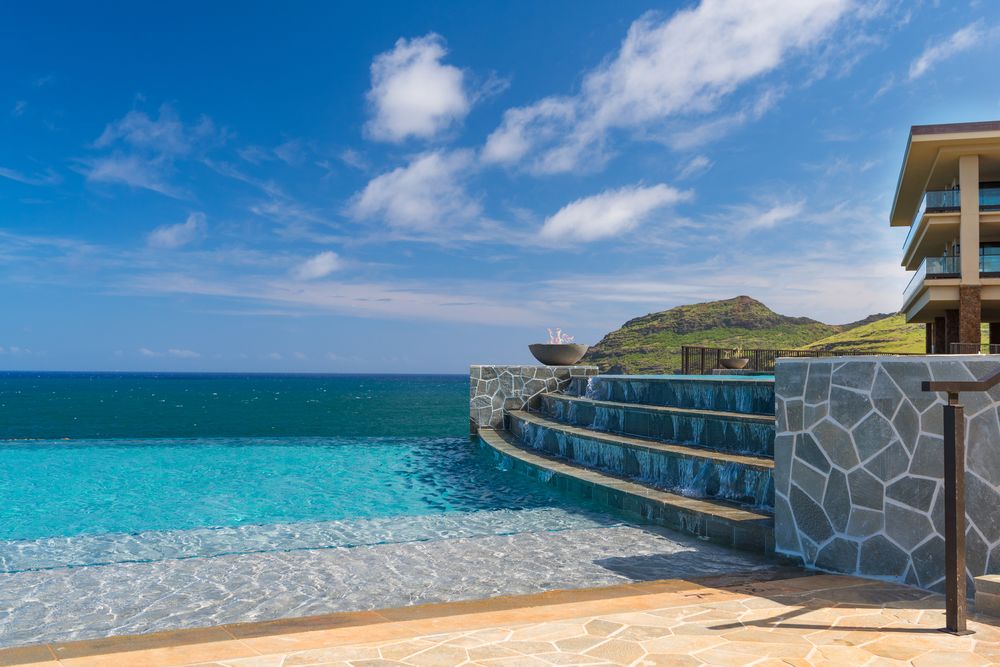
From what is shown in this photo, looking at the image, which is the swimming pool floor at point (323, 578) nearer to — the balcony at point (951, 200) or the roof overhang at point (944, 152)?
the roof overhang at point (944, 152)

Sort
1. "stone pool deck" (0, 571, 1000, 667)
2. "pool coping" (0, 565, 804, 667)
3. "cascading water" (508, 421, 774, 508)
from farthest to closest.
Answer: "cascading water" (508, 421, 774, 508) → "pool coping" (0, 565, 804, 667) → "stone pool deck" (0, 571, 1000, 667)

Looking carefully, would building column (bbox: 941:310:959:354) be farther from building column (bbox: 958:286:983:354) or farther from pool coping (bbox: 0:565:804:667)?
pool coping (bbox: 0:565:804:667)

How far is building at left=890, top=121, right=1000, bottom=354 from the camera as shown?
2581 cm

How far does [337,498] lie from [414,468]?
3.35 meters

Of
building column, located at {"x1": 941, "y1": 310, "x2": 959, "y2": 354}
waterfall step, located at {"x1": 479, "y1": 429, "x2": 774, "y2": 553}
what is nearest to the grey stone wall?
waterfall step, located at {"x1": 479, "y1": 429, "x2": 774, "y2": 553}

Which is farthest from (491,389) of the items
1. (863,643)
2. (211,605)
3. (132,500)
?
(863,643)

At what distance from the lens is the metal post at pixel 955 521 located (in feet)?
13.2

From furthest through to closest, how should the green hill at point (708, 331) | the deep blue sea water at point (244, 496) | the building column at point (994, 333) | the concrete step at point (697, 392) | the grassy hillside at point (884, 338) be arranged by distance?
1. the green hill at point (708, 331)
2. the grassy hillside at point (884, 338)
3. the building column at point (994, 333)
4. the concrete step at point (697, 392)
5. the deep blue sea water at point (244, 496)

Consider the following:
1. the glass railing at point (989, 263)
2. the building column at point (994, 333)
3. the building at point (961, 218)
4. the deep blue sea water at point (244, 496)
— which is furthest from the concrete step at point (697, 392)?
the building column at point (994, 333)

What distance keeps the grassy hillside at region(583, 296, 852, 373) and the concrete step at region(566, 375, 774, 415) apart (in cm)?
9123

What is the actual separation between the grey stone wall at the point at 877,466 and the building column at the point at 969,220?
82.4 ft

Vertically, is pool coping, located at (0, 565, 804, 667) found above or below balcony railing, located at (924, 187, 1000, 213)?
below

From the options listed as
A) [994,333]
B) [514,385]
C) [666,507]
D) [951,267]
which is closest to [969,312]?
[951,267]

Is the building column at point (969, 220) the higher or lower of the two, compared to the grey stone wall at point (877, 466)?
higher
